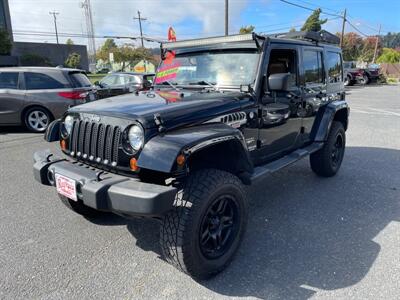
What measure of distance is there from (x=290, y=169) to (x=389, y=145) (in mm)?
2981

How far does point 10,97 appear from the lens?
8109mm

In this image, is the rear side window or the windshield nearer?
the windshield

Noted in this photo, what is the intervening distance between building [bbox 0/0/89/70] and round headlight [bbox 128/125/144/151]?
27.6 metres

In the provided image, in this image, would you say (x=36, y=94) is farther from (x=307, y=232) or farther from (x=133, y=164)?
(x=307, y=232)

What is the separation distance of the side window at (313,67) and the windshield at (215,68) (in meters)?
1.17

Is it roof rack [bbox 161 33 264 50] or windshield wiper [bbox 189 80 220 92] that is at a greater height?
roof rack [bbox 161 33 264 50]

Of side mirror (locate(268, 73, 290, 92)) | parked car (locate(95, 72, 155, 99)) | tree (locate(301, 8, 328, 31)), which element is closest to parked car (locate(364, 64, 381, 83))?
tree (locate(301, 8, 328, 31))

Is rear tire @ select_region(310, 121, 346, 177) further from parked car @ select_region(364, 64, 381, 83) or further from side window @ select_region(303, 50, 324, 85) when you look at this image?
parked car @ select_region(364, 64, 381, 83)

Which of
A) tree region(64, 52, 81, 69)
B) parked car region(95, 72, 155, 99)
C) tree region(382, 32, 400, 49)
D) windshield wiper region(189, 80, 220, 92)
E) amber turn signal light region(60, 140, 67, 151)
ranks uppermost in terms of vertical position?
tree region(382, 32, 400, 49)

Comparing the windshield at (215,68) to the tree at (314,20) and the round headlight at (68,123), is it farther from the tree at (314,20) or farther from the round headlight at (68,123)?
the tree at (314,20)

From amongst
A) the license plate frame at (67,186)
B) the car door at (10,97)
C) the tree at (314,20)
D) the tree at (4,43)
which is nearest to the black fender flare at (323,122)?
the license plate frame at (67,186)

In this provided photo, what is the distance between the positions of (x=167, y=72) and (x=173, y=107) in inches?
56.7

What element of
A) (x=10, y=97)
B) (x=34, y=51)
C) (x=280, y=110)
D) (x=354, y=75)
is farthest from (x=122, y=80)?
(x=34, y=51)

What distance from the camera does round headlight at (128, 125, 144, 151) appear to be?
251cm
